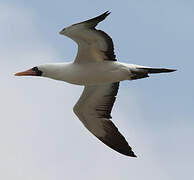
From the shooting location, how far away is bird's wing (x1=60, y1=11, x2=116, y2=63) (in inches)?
654

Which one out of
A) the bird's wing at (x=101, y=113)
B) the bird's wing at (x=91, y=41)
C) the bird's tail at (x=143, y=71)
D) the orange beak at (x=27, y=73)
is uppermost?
the bird's wing at (x=91, y=41)

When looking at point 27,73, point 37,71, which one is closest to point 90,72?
point 37,71

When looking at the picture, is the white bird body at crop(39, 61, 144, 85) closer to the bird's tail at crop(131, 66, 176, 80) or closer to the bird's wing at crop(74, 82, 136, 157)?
the bird's tail at crop(131, 66, 176, 80)

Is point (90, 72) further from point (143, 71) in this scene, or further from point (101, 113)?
point (101, 113)

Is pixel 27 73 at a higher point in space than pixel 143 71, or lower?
lower

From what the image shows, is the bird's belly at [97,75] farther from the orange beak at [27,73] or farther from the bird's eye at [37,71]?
the orange beak at [27,73]

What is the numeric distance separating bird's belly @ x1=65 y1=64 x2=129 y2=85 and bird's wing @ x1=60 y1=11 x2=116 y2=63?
0.82ft

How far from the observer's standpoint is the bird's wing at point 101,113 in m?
19.6

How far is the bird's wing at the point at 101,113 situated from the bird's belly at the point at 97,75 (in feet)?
5.58

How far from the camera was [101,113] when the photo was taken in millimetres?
19969

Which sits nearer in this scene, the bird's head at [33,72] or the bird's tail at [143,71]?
the bird's tail at [143,71]

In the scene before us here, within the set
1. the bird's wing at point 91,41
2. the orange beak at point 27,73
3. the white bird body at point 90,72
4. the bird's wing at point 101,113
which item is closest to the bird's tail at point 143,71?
the white bird body at point 90,72

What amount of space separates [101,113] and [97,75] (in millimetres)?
2387

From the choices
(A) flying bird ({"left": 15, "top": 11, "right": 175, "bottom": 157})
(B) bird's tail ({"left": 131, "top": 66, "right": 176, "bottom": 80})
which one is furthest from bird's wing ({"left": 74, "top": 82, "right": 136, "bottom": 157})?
(B) bird's tail ({"left": 131, "top": 66, "right": 176, "bottom": 80})
